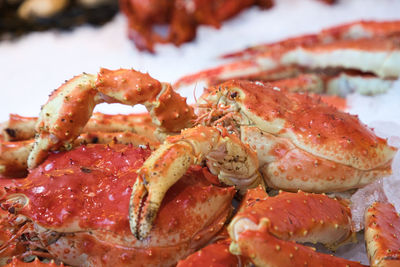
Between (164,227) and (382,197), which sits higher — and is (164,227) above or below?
above

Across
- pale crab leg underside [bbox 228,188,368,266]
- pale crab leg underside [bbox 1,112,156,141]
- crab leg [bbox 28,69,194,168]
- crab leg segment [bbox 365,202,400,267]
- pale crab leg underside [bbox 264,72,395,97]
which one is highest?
crab leg [bbox 28,69,194,168]

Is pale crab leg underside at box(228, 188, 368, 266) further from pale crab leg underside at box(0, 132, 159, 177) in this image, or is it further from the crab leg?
pale crab leg underside at box(0, 132, 159, 177)

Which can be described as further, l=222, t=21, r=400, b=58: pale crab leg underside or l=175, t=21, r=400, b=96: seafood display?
l=222, t=21, r=400, b=58: pale crab leg underside

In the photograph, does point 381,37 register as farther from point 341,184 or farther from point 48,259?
point 48,259

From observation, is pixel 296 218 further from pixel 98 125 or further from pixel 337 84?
pixel 337 84

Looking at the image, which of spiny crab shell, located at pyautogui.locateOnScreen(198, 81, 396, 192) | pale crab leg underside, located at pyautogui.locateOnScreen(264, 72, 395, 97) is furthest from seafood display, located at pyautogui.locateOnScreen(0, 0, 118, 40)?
spiny crab shell, located at pyautogui.locateOnScreen(198, 81, 396, 192)

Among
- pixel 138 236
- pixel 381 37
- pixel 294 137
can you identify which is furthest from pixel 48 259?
pixel 381 37

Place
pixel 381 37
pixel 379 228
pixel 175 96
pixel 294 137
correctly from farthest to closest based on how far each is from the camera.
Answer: pixel 381 37, pixel 175 96, pixel 294 137, pixel 379 228
